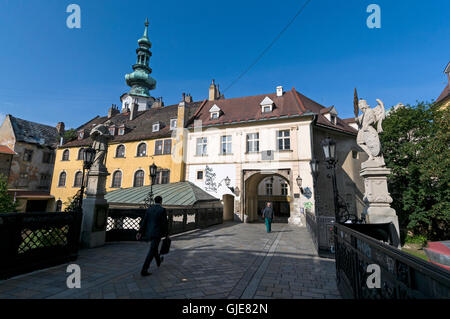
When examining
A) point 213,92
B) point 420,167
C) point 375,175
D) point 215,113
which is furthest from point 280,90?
point 375,175

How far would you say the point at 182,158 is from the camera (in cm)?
2106

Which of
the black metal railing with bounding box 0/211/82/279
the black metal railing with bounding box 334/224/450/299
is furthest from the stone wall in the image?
the black metal railing with bounding box 0/211/82/279

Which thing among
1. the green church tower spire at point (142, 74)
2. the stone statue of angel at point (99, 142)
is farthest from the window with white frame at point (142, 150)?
the green church tower spire at point (142, 74)

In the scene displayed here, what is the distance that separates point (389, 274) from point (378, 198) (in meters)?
6.14

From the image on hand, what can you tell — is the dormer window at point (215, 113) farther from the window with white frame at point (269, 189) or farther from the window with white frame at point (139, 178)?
the window with white frame at point (269, 189)

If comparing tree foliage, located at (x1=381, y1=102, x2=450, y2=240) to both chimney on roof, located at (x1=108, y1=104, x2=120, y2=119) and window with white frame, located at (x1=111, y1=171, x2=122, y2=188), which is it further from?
chimney on roof, located at (x1=108, y1=104, x2=120, y2=119)

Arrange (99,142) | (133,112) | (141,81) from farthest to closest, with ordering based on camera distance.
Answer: (141,81) < (133,112) < (99,142)

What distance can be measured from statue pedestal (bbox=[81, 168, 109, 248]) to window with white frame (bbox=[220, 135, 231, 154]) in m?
12.9

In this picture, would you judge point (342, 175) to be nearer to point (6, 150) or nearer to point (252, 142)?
point (252, 142)

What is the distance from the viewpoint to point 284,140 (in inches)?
727

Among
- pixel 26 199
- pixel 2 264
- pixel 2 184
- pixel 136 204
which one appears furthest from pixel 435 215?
→ pixel 26 199
